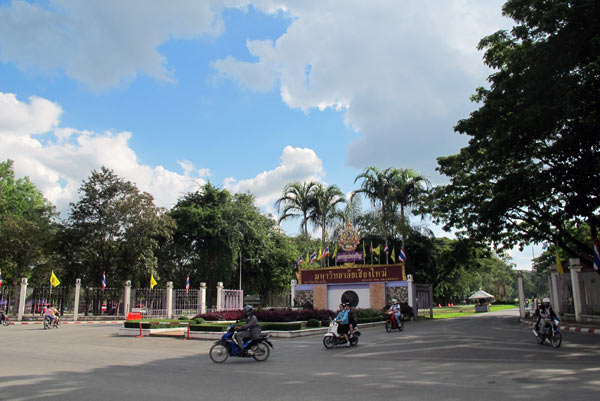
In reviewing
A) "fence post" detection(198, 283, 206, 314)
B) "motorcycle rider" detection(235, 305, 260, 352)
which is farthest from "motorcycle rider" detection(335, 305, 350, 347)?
"fence post" detection(198, 283, 206, 314)

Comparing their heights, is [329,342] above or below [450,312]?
above

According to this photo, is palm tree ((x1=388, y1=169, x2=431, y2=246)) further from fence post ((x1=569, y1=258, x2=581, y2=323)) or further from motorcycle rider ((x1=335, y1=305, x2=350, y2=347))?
motorcycle rider ((x1=335, y1=305, x2=350, y2=347))

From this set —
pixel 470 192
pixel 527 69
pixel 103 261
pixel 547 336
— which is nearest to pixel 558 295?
pixel 470 192

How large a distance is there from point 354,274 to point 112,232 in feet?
64.6

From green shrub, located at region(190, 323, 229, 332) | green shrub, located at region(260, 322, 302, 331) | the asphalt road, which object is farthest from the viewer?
green shrub, located at region(260, 322, 302, 331)

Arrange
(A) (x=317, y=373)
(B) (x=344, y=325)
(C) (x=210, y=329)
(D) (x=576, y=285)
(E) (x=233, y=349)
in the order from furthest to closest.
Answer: (D) (x=576, y=285), (C) (x=210, y=329), (B) (x=344, y=325), (E) (x=233, y=349), (A) (x=317, y=373)

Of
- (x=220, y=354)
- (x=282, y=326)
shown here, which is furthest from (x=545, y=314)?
(x=282, y=326)

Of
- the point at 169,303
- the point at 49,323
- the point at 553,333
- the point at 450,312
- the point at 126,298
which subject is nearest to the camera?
the point at 553,333

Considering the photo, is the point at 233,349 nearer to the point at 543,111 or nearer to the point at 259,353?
the point at 259,353

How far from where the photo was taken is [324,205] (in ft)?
125

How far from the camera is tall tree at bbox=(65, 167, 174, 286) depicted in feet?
116

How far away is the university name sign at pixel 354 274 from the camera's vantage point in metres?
31.9

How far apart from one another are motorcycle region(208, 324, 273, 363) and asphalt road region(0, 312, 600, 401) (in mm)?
245

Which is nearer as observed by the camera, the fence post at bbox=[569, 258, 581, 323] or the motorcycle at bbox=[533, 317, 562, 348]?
the motorcycle at bbox=[533, 317, 562, 348]
